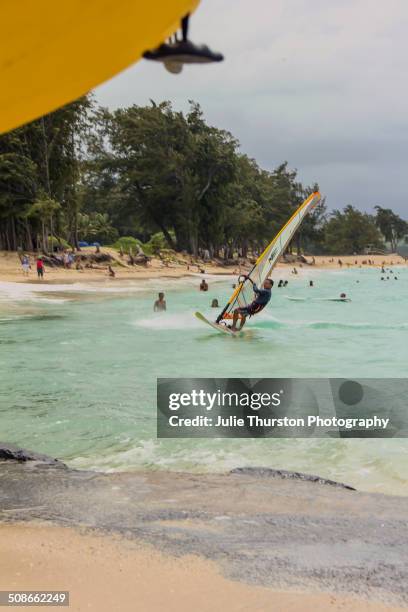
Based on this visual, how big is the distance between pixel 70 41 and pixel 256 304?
1375 centimetres

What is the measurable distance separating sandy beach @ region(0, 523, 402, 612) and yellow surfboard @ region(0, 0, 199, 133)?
2427 millimetres

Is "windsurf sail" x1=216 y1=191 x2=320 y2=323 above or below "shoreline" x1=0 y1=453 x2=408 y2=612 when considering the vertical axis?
above

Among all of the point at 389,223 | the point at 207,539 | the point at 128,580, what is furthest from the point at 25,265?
the point at 389,223

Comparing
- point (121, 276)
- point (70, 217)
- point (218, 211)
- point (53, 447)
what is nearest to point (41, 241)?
point (70, 217)

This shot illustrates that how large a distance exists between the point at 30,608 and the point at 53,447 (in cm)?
415

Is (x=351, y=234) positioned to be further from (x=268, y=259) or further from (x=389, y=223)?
(x=268, y=259)

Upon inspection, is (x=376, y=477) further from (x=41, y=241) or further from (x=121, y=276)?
(x=41, y=241)

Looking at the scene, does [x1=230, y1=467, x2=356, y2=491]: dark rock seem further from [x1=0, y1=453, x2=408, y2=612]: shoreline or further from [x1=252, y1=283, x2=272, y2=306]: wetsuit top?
[x1=252, y1=283, x2=272, y2=306]: wetsuit top

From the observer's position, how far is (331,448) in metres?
7.21

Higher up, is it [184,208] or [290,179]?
[290,179]

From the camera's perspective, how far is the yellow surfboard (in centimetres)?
152

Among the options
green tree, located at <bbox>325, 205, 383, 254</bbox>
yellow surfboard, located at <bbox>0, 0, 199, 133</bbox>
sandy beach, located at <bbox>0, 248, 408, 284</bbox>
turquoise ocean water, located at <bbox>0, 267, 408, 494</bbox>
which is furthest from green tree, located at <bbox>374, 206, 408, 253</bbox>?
yellow surfboard, located at <bbox>0, 0, 199, 133</bbox>

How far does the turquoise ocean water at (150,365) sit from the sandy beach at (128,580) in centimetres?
268

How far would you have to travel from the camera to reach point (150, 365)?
42.8 feet
